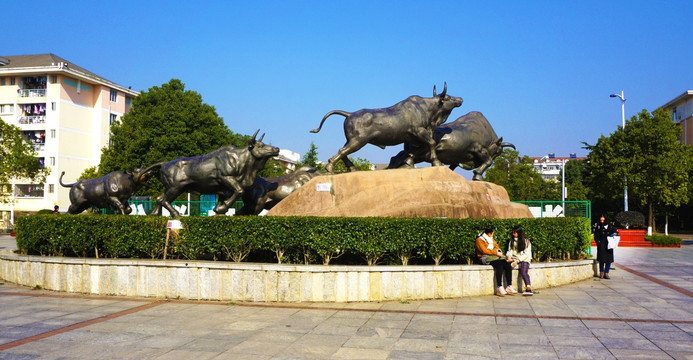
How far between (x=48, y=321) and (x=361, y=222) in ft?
17.7

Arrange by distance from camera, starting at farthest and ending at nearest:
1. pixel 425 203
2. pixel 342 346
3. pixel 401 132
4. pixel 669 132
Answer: pixel 669 132 → pixel 401 132 → pixel 425 203 → pixel 342 346

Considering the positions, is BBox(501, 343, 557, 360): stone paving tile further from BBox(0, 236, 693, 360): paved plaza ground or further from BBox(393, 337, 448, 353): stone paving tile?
BBox(393, 337, 448, 353): stone paving tile

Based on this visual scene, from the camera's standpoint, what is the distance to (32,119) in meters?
48.3

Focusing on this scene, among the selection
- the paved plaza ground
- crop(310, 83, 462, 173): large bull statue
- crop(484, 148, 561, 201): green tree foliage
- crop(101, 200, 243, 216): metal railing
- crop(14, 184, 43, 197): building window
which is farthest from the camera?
crop(14, 184, 43, 197): building window

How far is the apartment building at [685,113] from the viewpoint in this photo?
51.9 metres

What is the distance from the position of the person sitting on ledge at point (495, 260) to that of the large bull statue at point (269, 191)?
6099 mm

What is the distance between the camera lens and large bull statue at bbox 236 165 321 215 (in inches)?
580

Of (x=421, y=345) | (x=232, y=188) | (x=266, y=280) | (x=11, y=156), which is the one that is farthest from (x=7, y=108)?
(x=421, y=345)

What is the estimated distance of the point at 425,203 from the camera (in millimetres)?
12469

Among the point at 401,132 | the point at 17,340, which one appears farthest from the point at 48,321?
the point at 401,132

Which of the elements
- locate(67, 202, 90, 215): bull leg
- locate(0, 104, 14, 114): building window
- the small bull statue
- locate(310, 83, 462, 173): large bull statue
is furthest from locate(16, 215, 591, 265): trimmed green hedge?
Result: locate(0, 104, 14, 114): building window

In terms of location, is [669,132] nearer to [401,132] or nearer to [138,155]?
[401,132]

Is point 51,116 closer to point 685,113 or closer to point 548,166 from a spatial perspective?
point 685,113

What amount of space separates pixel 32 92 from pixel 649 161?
49.1 meters
